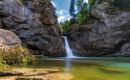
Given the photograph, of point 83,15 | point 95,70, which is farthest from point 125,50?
point 95,70

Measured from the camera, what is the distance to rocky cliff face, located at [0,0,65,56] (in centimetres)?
1836

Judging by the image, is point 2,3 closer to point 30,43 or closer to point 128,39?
point 30,43

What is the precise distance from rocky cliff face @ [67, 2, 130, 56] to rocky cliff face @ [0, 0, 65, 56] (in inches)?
308

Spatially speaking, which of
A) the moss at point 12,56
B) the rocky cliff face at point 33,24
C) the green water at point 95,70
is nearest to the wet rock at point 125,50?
the rocky cliff face at point 33,24

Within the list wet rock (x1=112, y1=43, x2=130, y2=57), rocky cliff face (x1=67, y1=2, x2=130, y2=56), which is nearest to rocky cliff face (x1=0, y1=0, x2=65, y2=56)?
rocky cliff face (x1=67, y1=2, x2=130, y2=56)

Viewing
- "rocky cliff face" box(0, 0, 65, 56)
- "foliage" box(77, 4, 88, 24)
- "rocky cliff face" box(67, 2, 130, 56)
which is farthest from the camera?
"foliage" box(77, 4, 88, 24)

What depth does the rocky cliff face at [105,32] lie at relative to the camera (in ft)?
78.6

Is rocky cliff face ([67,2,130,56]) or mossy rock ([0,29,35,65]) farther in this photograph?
rocky cliff face ([67,2,130,56])

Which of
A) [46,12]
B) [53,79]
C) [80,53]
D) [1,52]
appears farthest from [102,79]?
[80,53]

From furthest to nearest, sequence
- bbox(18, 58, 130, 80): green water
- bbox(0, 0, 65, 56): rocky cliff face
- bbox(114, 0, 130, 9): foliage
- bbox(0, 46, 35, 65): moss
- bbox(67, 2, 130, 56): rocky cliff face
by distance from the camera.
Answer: bbox(114, 0, 130, 9): foliage → bbox(67, 2, 130, 56): rocky cliff face → bbox(0, 0, 65, 56): rocky cliff face → bbox(0, 46, 35, 65): moss → bbox(18, 58, 130, 80): green water

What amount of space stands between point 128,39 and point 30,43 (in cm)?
1967

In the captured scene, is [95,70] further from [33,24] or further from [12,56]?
[33,24]

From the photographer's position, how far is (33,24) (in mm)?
20469

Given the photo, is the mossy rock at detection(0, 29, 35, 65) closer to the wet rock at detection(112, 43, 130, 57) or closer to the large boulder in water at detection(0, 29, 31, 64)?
the large boulder in water at detection(0, 29, 31, 64)
